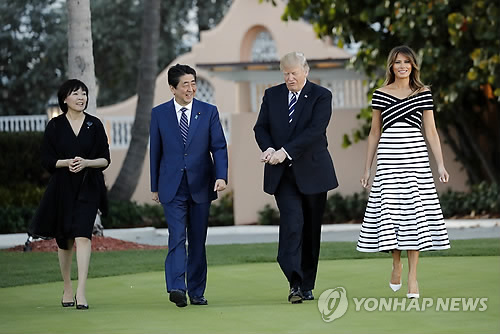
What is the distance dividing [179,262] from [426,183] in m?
2.09

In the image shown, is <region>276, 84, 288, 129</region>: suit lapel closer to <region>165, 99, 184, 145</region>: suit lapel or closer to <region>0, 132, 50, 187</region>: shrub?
<region>165, 99, 184, 145</region>: suit lapel

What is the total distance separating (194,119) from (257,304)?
1.65 m

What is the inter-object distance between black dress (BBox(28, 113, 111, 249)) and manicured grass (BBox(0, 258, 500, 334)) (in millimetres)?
669

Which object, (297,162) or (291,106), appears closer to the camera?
(297,162)

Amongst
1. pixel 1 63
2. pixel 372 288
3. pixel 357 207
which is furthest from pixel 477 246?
pixel 1 63

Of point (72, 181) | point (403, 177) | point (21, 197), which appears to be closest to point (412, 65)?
point (403, 177)

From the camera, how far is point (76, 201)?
960 centimetres

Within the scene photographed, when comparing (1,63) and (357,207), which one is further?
(1,63)

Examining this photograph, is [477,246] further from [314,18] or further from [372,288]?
[314,18]

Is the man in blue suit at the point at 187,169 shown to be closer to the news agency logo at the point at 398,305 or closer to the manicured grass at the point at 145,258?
the news agency logo at the point at 398,305

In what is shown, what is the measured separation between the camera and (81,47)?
16672mm

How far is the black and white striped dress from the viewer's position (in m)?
9.21

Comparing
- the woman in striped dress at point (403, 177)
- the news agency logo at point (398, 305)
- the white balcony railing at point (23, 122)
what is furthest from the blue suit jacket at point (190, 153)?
the white balcony railing at point (23, 122)

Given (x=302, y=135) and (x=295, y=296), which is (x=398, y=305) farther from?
(x=302, y=135)
